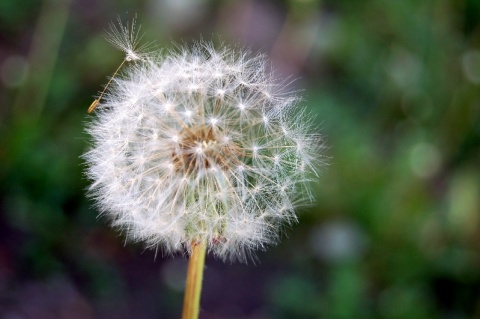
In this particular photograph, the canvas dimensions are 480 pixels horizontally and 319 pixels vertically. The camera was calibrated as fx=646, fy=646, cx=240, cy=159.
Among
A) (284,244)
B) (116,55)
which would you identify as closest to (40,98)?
(116,55)

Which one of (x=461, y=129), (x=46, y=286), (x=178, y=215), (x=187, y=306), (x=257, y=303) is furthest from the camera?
(x=461, y=129)

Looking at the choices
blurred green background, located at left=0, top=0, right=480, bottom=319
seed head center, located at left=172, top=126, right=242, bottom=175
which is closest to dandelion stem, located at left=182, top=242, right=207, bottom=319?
seed head center, located at left=172, top=126, right=242, bottom=175

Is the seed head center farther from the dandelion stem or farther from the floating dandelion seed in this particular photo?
the dandelion stem

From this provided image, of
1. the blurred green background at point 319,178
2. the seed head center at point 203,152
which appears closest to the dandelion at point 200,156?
the seed head center at point 203,152

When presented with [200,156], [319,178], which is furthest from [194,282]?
[319,178]

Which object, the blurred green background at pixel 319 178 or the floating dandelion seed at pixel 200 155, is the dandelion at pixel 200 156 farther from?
the blurred green background at pixel 319 178

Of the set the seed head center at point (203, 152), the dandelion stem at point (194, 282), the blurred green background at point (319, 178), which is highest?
the blurred green background at point (319, 178)

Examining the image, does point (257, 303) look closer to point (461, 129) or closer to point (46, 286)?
point (46, 286)
